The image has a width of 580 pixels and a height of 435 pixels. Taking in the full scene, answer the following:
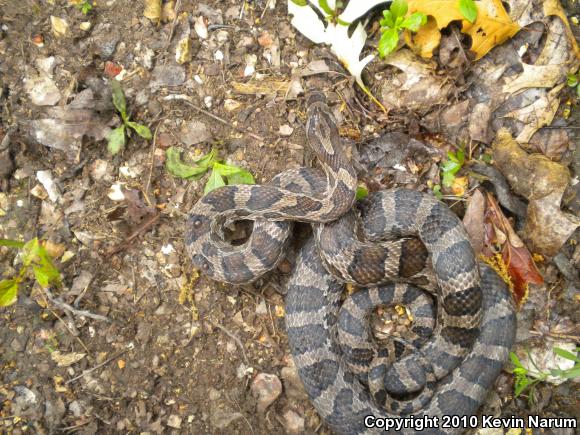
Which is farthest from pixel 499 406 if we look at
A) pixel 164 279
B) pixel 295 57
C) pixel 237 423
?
pixel 295 57

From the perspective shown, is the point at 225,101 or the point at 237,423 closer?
the point at 237,423

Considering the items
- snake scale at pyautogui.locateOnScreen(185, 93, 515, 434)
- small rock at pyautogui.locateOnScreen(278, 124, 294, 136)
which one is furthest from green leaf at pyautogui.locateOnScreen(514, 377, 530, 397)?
small rock at pyautogui.locateOnScreen(278, 124, 294, 136)

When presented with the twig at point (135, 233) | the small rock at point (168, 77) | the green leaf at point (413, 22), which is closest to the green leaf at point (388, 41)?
the green leaf at point (413, 22)

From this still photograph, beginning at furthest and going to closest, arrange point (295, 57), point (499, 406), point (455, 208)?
point (295, 57) → point (455, 208) → point (499, 406)

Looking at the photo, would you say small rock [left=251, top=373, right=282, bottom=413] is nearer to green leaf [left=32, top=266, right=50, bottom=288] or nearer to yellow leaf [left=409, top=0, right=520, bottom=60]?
green leaf [left=32, top=266, right=50, bottom=288]

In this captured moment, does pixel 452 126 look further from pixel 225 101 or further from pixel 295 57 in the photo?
pixel 225 101

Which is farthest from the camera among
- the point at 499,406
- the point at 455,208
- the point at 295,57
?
the point at 295,57

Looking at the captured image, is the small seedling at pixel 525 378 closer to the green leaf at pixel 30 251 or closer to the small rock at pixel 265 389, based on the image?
the small rock at pixel 265 389
